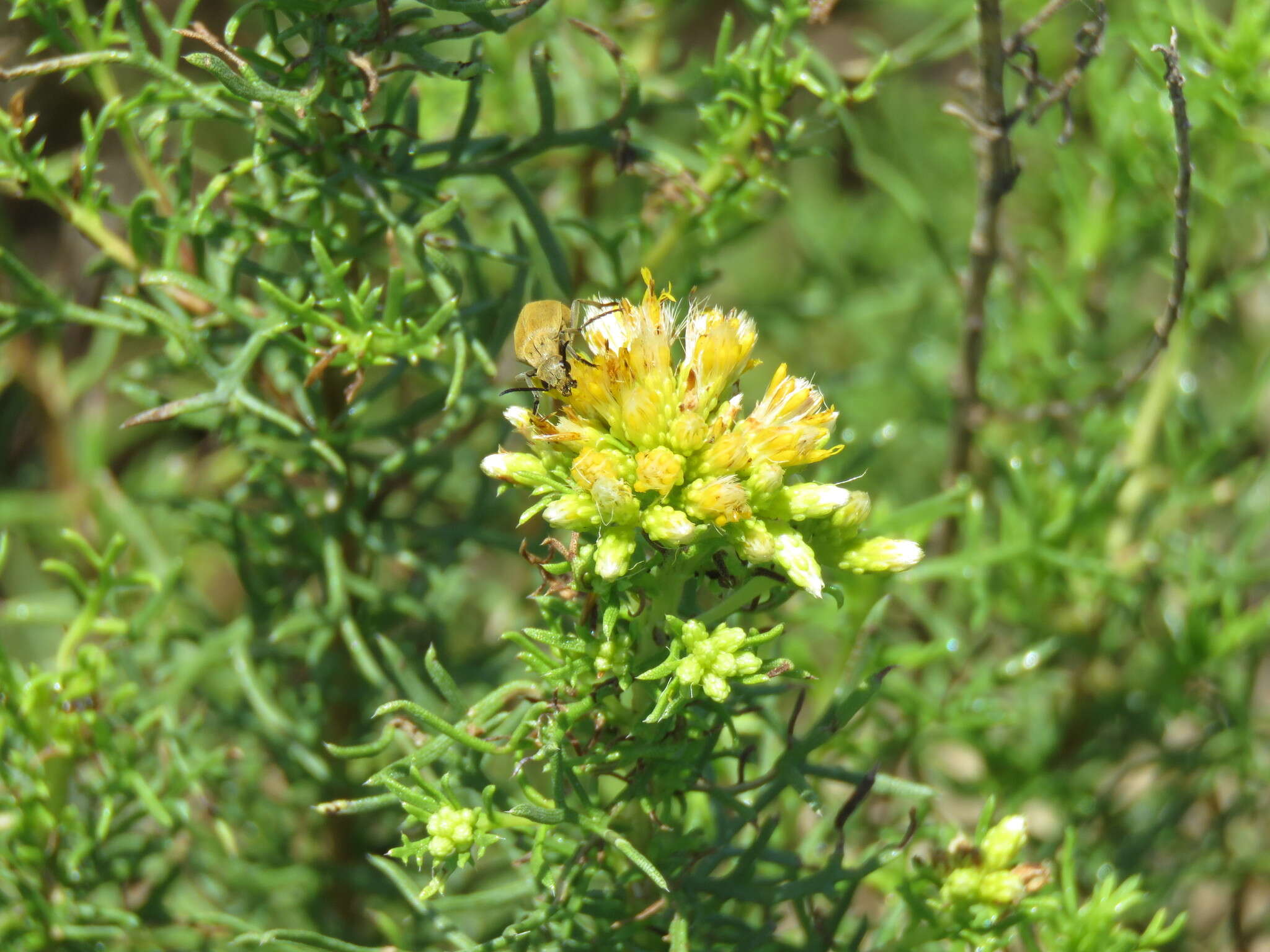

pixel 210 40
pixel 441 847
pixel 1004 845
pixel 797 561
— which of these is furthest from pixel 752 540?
pixel 210 40

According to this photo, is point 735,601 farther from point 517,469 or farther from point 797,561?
point 517,469

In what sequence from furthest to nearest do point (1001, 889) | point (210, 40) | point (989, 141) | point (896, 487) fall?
point (896, 487) → point (989, 141) → point (1001, 889) → point (210, 40)

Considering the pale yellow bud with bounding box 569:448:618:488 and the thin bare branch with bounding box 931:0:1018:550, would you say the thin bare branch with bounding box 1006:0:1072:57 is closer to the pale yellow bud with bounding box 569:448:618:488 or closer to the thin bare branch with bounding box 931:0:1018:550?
the thin bare branch with bounding box 931:0:1018:550

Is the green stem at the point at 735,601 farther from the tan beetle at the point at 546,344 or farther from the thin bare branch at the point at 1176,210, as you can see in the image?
the thin bare branch at the point at 1176,210

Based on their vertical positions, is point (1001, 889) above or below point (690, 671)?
below

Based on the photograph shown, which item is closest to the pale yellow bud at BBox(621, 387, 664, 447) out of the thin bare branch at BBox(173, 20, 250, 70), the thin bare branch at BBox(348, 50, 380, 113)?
the thin bare branch at BBox(348, 50, 380, 113)

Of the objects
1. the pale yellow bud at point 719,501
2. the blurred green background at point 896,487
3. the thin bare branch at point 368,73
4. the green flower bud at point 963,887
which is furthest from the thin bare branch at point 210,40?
the green flower bud at point 963,887

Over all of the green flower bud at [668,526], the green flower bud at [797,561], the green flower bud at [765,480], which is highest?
the green flower bud at [765,480]
